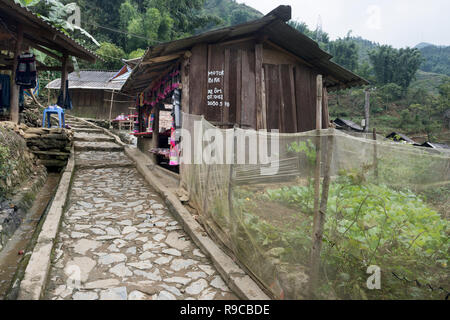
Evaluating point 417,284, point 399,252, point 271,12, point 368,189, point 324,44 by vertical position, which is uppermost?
point 324,44

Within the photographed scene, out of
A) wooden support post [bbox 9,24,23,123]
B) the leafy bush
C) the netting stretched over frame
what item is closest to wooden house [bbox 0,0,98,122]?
wooden support post [bbox 9,24,23,123]

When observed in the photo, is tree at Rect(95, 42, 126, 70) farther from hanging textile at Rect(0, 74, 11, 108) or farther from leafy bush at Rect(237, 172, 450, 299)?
leafy bush at Rect(237, 172, 450, 299)

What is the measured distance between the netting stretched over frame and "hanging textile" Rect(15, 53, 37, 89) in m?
7.94

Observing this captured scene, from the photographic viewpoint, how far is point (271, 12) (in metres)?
6.08

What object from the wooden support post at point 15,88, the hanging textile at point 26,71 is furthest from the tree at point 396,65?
the wooden support post at point 15,88

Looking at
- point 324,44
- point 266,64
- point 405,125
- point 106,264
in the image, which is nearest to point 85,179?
point 106,264

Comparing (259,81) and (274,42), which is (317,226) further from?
(274,42)

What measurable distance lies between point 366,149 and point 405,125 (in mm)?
40421

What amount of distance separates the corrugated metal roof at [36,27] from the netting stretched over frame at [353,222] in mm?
7117

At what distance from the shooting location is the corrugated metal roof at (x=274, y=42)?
6062 mm

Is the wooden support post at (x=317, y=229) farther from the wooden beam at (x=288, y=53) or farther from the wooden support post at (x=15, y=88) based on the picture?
the wooden support post at (x=15, y=88)

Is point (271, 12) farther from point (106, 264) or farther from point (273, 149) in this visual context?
point (106, 264)

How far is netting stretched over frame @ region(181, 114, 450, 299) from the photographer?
2352 millimetres

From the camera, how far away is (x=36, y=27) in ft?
24.8
